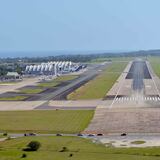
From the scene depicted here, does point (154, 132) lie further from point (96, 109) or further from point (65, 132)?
point (96, 109)

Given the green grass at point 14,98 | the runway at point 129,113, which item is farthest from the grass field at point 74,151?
the green grass at point 14,98

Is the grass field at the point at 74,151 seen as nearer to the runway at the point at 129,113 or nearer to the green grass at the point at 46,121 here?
the green grass at the point at 46,121

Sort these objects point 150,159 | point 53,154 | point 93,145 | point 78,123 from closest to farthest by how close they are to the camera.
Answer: point 150,159 → point 53,154 → point 93,145 → point 78,123

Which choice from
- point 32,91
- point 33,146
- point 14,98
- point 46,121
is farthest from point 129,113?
point 32,91

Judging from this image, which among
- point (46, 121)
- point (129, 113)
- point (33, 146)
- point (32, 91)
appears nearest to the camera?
point (33, 146)

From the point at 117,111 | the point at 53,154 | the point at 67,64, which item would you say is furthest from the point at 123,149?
the point at 67,64

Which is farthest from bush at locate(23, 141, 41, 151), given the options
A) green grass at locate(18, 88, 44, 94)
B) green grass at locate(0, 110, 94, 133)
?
green grass at locate(18, 88, 44, 94)

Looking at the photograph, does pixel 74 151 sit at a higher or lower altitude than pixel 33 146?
lower

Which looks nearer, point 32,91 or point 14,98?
point 14,98

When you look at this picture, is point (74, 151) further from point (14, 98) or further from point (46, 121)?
point (14, 98)
